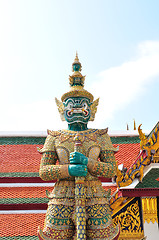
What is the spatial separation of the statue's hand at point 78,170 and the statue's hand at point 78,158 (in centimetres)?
7

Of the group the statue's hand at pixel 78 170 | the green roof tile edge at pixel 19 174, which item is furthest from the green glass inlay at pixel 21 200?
the statue's hand at pixel 78 170

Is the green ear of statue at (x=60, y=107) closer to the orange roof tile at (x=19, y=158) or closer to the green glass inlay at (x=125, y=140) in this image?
the orange roof tile at (x=19, y=158)

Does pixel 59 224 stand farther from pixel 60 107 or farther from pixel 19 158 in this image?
pixel 19 158

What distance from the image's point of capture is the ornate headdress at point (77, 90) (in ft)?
17.3

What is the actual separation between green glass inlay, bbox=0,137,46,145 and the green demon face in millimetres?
3628

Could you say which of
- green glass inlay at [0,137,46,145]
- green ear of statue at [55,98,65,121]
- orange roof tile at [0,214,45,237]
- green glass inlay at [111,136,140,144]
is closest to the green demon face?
green ear of statue at [55,98,65,121]

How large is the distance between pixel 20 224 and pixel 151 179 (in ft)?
10.3

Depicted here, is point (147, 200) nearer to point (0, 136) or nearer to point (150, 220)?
point (150, 220)

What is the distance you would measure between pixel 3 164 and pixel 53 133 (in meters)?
3.11

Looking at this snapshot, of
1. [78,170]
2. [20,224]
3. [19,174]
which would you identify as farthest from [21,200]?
[78,170]

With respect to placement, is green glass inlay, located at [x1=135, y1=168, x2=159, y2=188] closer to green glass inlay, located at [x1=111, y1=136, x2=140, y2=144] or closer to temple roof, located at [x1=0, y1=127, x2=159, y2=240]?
temple roof, located at [x1=0, y1=127, x2=159, y2=240]

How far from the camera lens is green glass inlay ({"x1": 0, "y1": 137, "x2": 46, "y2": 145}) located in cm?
866

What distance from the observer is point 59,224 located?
458cm

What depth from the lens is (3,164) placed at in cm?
767
